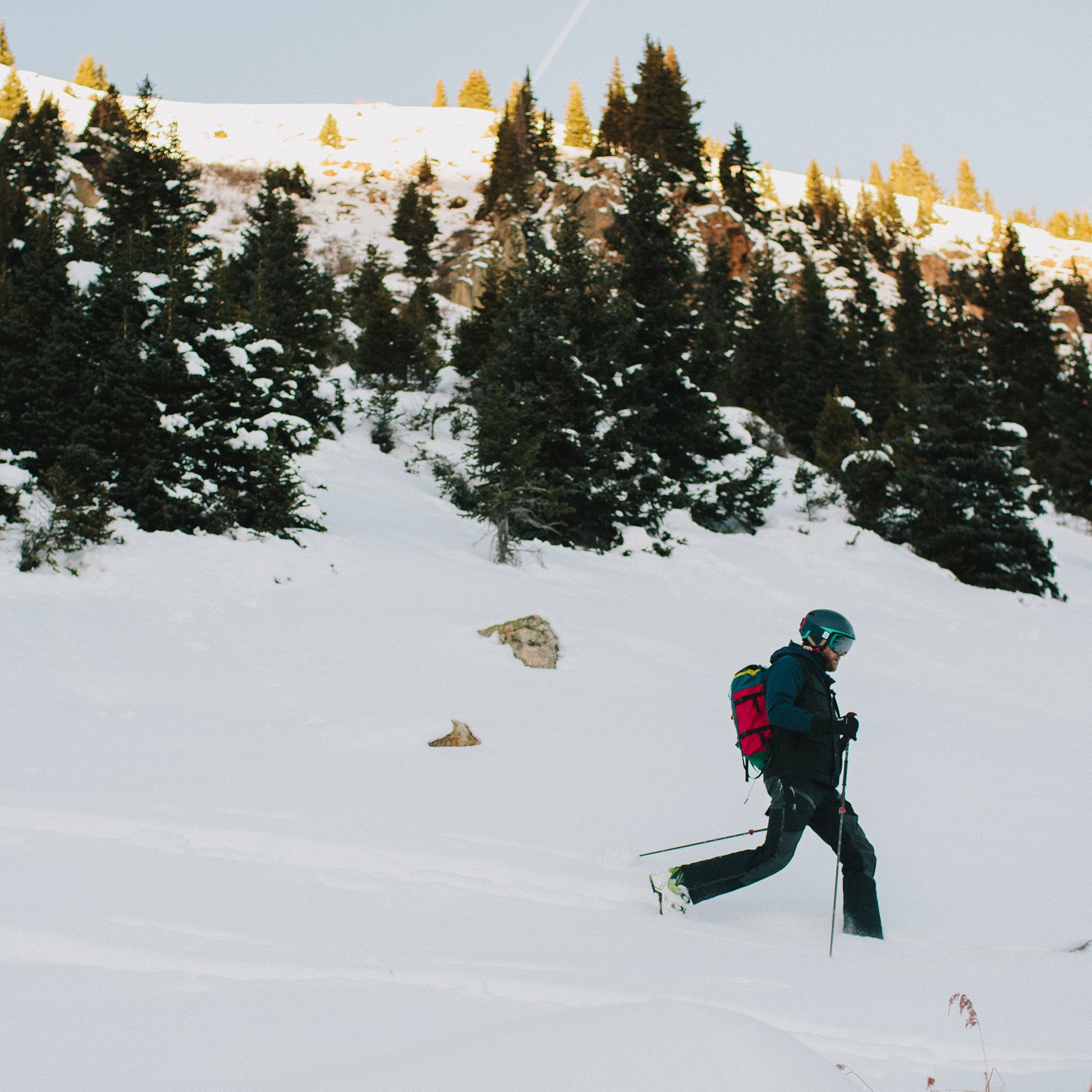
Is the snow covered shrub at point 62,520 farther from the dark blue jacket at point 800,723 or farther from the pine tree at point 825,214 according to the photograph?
the pine tree at point 825,214

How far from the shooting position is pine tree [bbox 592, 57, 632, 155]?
6345 centimetres

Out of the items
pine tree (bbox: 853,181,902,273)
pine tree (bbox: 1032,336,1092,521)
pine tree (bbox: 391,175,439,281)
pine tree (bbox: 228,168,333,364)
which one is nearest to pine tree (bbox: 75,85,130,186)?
pine tree (bbox: 228,168,333,364)

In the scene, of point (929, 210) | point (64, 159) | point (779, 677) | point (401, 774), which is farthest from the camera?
point (929, 210)

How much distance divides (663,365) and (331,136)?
8290 centimetres

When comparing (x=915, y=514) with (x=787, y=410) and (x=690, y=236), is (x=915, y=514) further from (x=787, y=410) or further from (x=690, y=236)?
(x=690, y=236)

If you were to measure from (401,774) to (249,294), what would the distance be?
23.0 meters

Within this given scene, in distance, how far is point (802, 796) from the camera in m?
4.18

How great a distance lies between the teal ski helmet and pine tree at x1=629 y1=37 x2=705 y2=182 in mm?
60490

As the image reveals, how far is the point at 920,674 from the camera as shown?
11867mm

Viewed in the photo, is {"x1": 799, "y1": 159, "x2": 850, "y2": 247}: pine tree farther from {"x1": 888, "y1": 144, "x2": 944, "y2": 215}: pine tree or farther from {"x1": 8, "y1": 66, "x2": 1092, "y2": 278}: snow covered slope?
{"x1": 888, "y1": 144, "x2": 944, "y2": 215}: pine tree

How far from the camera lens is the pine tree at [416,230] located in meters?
54.5

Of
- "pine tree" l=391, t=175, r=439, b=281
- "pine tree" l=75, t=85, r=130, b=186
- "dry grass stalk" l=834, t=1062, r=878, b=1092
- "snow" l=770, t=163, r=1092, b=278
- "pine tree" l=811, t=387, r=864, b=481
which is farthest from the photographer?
"snow" l=770, t=163, r=1092, b=278

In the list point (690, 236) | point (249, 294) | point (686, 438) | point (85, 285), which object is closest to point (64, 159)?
point (249, 294)

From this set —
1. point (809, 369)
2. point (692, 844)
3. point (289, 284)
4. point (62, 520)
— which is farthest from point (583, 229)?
Result: point (692, 844)
